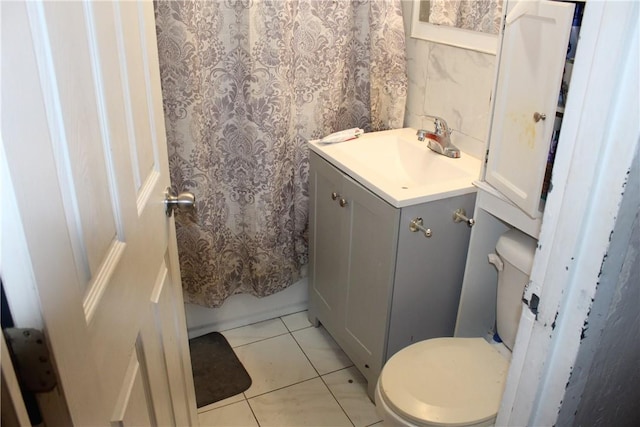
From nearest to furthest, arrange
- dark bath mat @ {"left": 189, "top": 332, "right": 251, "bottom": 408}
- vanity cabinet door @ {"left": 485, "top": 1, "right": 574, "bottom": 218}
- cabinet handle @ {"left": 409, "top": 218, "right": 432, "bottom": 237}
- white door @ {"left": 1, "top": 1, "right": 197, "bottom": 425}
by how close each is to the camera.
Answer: white door @ {"left": 1, "top": 1, "right": 197, "bottom": 425} < vanity cabinet door @ {"left": 485, "top": 1, "right": 574, "bottom": 218} < cabinet handle @ {"left": 409, "top": 218, "right": 432, "bottom": 237} < dark bath mat @ {"left": 189, "top": 332, "right": 251, "bottom": 408}

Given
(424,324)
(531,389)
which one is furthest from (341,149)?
(531,389)

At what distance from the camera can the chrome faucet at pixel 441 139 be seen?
187 centimetres

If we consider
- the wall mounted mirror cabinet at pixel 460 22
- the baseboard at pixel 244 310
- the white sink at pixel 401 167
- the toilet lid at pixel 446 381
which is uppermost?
the wall mounted mirror cabinet at pixel 460 22

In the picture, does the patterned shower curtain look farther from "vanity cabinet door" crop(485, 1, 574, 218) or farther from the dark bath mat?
"vanity cabinet door" crop(485, 1, 574, 218)

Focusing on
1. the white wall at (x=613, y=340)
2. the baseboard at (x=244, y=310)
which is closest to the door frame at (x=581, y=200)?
the white wall at (x=613, y=340)

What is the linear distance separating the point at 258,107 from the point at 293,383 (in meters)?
1.05

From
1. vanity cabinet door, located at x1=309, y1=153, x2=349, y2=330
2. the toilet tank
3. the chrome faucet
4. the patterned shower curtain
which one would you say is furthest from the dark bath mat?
the chrome faucet

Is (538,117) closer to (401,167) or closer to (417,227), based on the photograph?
(417,227)

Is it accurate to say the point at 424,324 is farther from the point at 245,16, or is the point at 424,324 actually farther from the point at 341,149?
the point at 245,16

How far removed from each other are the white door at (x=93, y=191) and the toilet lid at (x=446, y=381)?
2.05 ft

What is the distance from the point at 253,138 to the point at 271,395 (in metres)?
0.96

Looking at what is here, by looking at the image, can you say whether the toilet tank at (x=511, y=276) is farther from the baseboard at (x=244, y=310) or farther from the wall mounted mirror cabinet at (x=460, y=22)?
the baseboard at (x=244, y=310)

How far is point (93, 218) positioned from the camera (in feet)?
2.24

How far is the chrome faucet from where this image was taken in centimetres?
187
